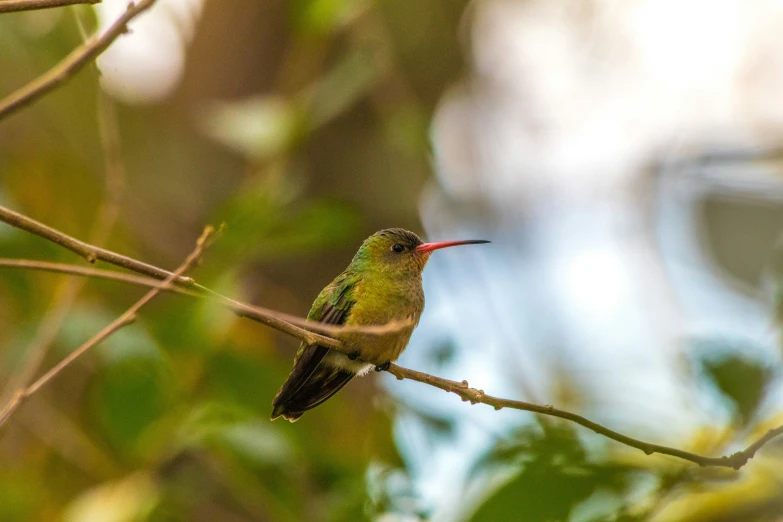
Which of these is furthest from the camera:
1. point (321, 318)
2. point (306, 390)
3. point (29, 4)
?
point (321, 318)

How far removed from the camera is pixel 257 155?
3.49 metres

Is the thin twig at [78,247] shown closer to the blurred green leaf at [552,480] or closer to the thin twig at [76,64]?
the thin twig at [76,64]

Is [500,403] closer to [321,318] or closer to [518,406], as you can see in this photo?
[518,406]

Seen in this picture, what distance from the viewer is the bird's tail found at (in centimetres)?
238

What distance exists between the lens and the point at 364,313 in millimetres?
2725

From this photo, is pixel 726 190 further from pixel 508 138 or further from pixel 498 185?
pixel 508 138

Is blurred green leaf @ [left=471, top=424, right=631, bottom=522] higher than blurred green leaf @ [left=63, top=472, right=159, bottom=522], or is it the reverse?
blurred green leaf @ [left=63, top=472, right=159, bottom=522]

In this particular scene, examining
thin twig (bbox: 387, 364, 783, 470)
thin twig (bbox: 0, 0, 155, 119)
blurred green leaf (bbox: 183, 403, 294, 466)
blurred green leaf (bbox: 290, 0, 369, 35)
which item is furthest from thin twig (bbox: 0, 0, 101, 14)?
blurred green leaf (bbox: 290, 0, 369, 35)

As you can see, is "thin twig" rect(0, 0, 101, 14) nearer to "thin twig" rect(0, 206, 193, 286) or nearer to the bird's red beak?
"thin twig" rect(0, 206, 193, 286)

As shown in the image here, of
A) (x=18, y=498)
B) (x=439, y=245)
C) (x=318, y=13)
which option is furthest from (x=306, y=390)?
(x=318, y=13)

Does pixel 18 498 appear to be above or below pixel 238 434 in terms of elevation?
below

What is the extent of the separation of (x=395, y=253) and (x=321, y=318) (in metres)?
0.52

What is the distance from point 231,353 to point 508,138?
372 cm

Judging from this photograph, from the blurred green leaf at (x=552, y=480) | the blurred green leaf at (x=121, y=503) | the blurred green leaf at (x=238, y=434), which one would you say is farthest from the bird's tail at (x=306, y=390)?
the blurred green leaf at (x=552, y=480)
